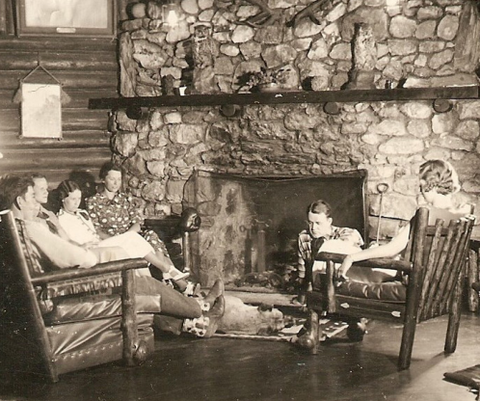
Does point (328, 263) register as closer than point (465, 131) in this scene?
Yes

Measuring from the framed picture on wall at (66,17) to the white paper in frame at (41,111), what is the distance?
59 cm

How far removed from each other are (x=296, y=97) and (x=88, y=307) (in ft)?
11.1

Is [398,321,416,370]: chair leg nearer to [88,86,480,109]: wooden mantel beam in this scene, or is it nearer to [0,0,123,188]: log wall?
[88,86,480,109]: wooden mantel beam

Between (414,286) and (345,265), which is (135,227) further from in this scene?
(414,286)

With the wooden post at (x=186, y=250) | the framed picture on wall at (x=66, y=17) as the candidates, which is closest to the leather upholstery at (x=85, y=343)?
the wooden post at (x=186, y=250)

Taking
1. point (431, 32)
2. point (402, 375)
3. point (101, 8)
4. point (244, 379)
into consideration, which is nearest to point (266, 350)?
point (244, 379)

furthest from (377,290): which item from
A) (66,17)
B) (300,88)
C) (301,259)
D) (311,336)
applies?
(66,17)

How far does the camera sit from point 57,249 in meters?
4.33

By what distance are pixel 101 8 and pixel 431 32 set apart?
11.5ft

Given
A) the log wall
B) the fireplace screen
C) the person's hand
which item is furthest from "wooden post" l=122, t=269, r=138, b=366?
the log wall

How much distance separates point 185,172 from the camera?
743 cm

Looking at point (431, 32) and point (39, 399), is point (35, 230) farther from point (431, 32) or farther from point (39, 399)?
point (431, 32)

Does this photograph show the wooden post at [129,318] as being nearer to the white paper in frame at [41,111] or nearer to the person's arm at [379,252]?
the person's arm at [379,252]

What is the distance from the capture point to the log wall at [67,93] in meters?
7.28
